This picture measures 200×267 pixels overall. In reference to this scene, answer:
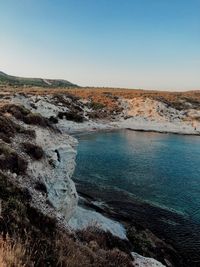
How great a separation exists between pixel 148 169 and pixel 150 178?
409 centimetres

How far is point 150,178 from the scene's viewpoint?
38938 mm

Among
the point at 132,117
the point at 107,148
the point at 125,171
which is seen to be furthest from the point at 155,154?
the point at 132,117

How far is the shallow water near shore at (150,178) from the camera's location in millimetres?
27595

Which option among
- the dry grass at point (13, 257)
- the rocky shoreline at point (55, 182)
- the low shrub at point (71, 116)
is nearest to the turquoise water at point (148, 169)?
the rocky shoreline at point (55, 182)

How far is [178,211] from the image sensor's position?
29.2m

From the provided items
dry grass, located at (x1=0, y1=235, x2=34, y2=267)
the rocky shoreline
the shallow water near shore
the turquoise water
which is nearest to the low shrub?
the turquoise water

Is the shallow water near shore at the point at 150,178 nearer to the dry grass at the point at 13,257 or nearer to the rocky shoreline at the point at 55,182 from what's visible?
the rocky shoreline at the point at 55,182

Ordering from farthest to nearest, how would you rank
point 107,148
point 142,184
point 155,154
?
point 107,148 → point 155,154 → point 142,184

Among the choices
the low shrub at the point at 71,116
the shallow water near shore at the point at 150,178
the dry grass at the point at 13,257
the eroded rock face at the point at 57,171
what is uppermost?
the dry grass at the point at 13,257

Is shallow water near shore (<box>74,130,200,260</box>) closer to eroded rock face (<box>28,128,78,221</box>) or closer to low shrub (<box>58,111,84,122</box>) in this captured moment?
eroded rock face (<box>28,128,78,221</box>)

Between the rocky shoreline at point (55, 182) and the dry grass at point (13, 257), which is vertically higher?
the dry grass at point (13, 257)

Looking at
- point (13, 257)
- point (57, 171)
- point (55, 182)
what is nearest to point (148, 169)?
point (57, 171)

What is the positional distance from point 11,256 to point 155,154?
48.7m

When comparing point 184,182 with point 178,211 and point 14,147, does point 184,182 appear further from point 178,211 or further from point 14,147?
point 14,147
